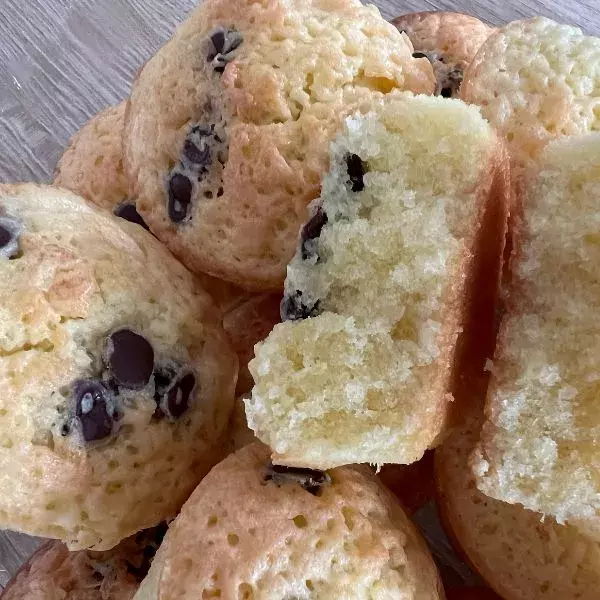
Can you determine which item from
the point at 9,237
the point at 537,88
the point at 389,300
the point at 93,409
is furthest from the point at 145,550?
the point at 537,88

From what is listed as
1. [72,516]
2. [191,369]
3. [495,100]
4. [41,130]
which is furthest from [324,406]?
[41,130]

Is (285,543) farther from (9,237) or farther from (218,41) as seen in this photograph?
(218,41)

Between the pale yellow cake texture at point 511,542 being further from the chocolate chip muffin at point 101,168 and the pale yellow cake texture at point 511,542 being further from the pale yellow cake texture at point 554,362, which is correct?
the chocolate chip muffin at point 101,168

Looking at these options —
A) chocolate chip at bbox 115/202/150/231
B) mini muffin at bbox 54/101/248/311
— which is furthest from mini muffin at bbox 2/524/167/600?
chocolate chip at bbox 115/202/150/231

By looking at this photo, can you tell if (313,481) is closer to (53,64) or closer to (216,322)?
(216,322)

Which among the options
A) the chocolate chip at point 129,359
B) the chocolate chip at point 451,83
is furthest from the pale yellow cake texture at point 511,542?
the chocolate chip at point 451,83

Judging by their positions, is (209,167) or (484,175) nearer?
(484,175)
